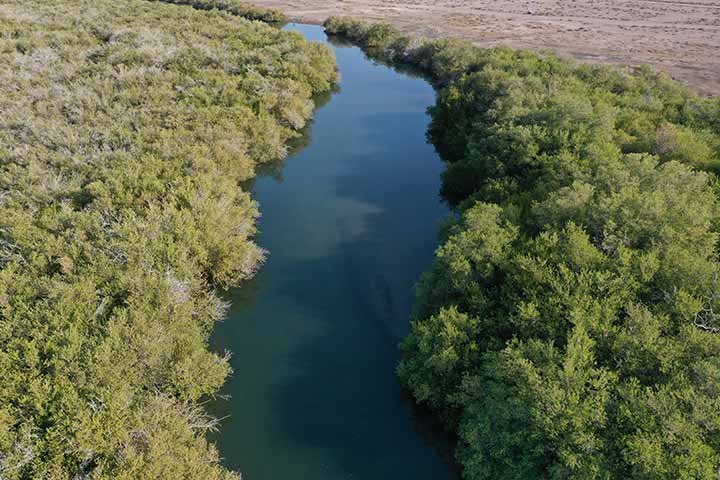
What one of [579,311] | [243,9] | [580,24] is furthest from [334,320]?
[243,9]

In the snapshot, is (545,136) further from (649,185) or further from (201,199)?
(201,199)

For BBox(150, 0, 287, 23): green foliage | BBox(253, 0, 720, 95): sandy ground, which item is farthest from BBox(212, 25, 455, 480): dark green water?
BBox(150, 0, 287, 23): green foliage

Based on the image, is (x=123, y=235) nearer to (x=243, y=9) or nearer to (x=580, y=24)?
(x=243, y=9)

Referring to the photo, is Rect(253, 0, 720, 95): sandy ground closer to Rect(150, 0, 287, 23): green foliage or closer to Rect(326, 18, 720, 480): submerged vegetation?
Rect(150, 0, 287, 23): green foliage

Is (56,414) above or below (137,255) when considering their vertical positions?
below

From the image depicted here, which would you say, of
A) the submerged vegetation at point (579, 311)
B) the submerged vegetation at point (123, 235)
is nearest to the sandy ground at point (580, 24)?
the submerged vegetation at point (579, 311)

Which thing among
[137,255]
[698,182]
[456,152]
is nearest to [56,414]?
Result: [137,255]
